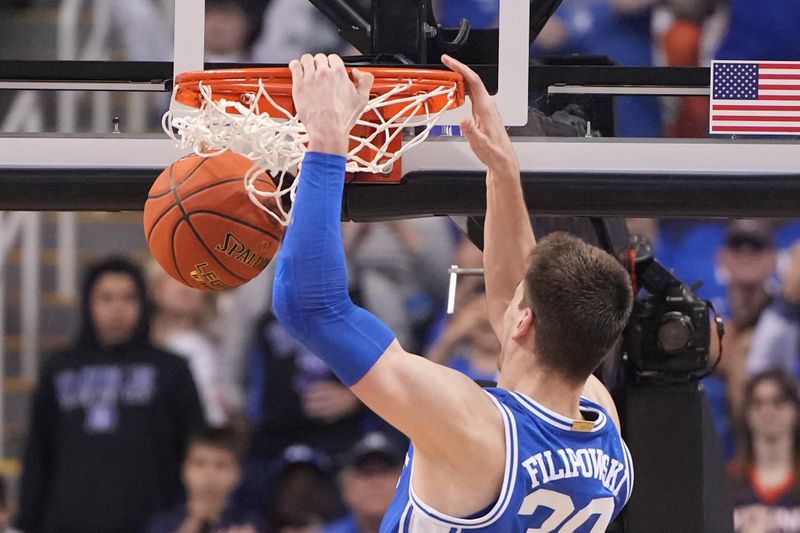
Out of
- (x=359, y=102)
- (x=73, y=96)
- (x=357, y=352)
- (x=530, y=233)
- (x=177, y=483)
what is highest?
(x=73, y=96)

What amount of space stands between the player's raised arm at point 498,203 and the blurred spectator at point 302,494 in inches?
94.3

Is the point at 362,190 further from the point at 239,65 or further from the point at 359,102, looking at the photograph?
the point at 359,102

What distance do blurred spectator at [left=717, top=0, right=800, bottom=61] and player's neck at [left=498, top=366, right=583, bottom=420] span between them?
1.98 m

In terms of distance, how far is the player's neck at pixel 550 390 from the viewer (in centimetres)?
220

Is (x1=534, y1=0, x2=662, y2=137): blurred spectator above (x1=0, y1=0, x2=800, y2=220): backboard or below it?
above

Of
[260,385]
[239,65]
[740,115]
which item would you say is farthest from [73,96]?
[740,115]

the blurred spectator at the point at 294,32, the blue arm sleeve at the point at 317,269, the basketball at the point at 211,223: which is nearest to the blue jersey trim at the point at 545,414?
the blue arm sleeve at the point at 317,269

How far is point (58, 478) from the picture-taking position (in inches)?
187

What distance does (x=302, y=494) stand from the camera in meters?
4.90

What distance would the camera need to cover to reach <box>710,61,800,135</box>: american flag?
111 inches

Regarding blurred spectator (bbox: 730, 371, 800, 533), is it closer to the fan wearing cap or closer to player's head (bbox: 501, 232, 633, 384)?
the fan wearing cap

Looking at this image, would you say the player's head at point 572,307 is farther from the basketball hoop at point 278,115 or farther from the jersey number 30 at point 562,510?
the basketball hoop at point 278,115

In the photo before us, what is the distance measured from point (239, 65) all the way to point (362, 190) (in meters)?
0.38

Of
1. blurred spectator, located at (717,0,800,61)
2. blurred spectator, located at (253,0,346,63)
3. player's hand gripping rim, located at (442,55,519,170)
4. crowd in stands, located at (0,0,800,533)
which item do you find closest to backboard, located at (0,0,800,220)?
player's hand gripping rim, located at (442,55,519,170)
